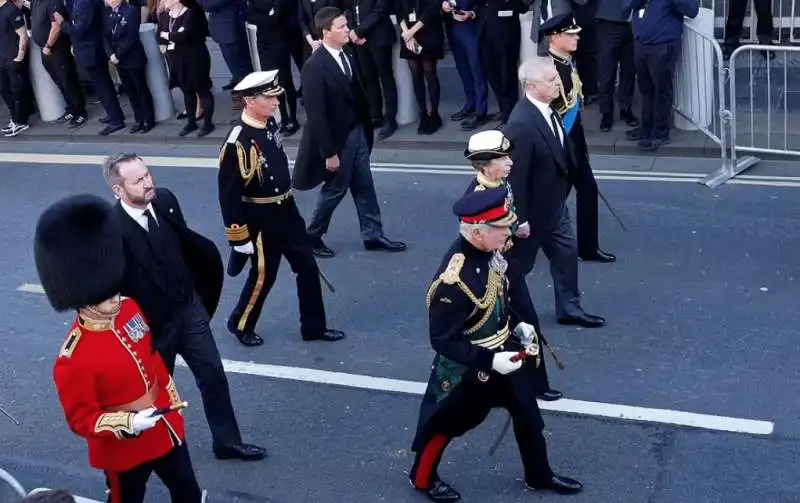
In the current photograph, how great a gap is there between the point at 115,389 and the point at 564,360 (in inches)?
129

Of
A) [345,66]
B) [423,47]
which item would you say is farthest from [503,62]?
[345,66]

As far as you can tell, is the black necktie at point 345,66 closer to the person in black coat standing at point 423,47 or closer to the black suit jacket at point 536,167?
the black suit jacket at point 536,167

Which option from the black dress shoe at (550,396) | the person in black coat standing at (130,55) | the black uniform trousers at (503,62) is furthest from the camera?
the person in black coat standing at (130,55)

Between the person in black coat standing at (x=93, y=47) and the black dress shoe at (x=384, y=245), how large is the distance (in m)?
6.03

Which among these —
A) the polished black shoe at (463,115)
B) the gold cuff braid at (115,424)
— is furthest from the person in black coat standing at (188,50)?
the gold cuff braid at (115,424)

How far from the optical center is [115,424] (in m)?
4.93

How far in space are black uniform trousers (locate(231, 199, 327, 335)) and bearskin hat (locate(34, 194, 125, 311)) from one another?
8.65 feet

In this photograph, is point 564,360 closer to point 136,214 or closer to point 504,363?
point 504,363

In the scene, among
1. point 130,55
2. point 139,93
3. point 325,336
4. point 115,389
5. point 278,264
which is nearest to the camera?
point 115,389

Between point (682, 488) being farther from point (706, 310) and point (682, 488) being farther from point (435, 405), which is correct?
point (706, 310)

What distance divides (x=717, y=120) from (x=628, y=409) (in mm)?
5127

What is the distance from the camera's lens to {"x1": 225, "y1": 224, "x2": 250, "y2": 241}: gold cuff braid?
7.59m

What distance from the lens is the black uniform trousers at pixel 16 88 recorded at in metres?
15.1

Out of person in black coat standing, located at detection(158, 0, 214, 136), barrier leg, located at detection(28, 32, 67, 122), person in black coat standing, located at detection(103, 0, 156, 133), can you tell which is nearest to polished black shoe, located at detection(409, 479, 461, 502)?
person in black coat standing, located at detection(158, 0, 214, 136)
